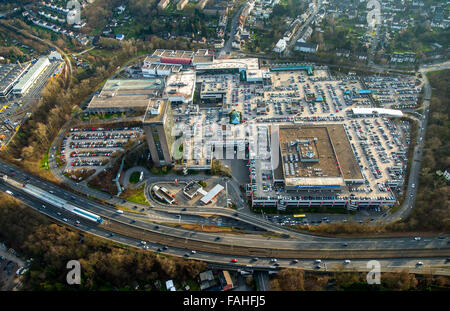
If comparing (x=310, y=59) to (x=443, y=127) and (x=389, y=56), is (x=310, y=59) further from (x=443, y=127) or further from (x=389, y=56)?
(x=443, y=127)

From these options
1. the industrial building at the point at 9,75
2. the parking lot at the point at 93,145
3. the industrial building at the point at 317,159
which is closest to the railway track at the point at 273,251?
the industrial building at the point at 317,159

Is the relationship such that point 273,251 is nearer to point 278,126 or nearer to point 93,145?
point 278,126

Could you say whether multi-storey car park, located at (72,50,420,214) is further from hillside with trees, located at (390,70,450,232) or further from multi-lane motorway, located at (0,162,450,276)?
multi-lane motorway, located at (0,162,450,276)

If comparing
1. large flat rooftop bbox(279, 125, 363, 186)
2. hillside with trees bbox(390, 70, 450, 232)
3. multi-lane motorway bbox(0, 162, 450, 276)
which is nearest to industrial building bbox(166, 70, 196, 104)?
large flat rooftop bbox(279, 125, 363, 186)

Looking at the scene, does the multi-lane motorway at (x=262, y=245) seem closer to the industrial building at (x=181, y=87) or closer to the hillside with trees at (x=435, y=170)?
the hillside with trees at (x=435, y=170)

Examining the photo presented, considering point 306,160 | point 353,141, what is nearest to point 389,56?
point 353,141

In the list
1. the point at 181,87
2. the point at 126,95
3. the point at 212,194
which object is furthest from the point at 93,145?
the point at 212,194
